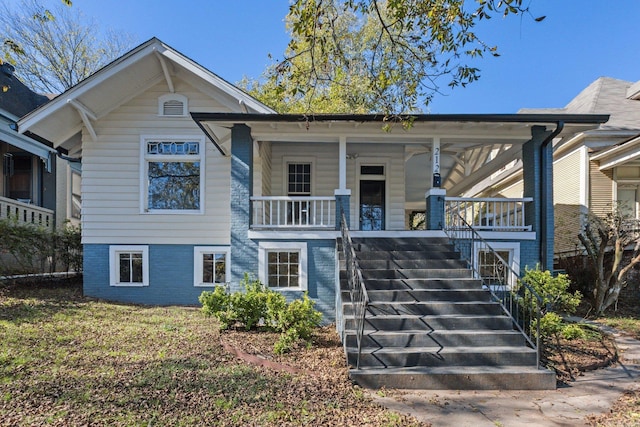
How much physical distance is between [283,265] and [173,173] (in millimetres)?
3890

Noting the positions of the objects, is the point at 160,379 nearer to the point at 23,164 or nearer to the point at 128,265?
the point at 128,265

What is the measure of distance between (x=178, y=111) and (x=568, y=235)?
1239 centimetres

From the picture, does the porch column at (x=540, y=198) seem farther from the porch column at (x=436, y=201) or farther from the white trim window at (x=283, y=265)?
the white trim window at (x=283, y=265)

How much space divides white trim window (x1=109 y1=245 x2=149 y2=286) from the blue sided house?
0.04 meters

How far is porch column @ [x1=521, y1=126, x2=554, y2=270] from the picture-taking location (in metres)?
8.56

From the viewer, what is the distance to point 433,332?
575 centimetres

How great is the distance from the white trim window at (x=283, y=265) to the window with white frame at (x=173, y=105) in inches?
170

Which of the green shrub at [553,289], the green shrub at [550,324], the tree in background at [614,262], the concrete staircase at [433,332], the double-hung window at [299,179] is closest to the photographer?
the concrete staircase at [433,332]

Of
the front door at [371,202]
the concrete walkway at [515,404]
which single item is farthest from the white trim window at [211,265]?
the concrete walkway at [515,404]

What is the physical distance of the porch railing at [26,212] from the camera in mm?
11352

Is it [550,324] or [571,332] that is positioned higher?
[550,324]

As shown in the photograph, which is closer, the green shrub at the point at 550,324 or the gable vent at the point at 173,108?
the green shrub at the point at 550,324

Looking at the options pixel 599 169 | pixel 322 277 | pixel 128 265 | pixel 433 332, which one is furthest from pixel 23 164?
pixel 599 169

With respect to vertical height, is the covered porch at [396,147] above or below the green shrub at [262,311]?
above
